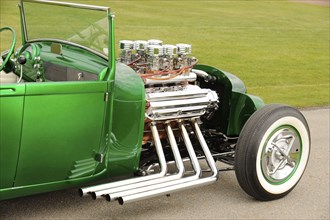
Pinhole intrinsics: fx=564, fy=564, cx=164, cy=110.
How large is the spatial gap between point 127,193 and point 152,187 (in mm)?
229

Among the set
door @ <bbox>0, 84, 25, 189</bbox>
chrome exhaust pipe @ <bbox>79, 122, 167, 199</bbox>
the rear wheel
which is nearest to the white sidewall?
the rear wheel

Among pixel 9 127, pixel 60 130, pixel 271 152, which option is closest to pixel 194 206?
pixel 271 152

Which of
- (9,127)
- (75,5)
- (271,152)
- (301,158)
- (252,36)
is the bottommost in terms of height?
(252,36)

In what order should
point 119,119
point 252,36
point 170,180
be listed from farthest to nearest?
point 252,36
point 170,180
point 119,119

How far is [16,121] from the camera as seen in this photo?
3465 millimetres

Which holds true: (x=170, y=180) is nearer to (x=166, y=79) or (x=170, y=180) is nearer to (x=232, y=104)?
(x=166, y=79)

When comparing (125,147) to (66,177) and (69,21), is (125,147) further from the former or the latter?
(69,21)

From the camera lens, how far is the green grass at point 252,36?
10.5 m

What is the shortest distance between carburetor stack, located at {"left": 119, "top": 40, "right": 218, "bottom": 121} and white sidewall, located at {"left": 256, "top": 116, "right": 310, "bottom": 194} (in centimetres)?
57

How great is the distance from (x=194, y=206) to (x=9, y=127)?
169 centimetres

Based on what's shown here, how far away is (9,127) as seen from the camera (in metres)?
3.45

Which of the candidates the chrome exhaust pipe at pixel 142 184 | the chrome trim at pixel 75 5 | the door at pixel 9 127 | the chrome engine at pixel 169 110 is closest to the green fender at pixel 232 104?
the chrome engine at pixel 169 110

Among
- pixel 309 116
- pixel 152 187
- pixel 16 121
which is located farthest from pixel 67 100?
pixel 309 116

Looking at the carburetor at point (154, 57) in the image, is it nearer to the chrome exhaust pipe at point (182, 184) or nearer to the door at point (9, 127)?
the chrome exhaust pipe at point (182, 184)
